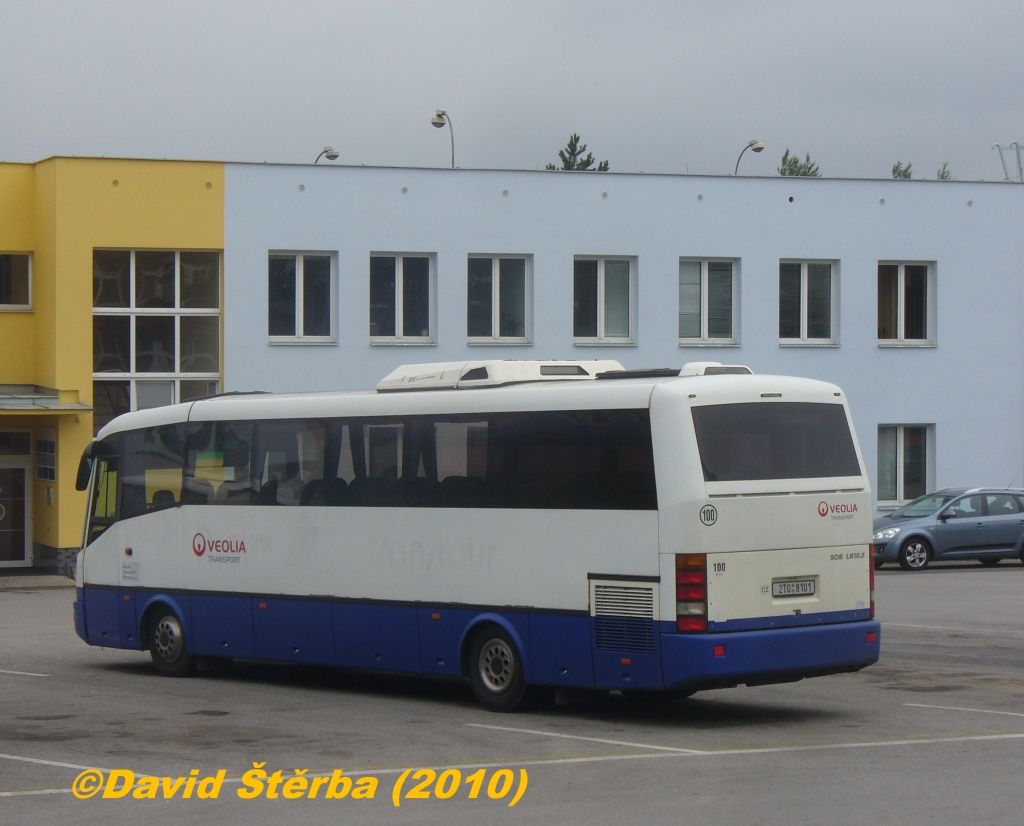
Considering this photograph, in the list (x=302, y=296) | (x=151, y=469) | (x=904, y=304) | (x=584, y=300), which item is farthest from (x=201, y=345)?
(x=151, y=469)

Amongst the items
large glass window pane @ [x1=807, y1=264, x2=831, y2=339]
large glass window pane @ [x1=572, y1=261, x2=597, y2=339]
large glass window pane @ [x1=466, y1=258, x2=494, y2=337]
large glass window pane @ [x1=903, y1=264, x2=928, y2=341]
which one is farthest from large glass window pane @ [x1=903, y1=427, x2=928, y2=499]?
large glass window pane @ [x1=466, y1=258, x2=494, y2=337]

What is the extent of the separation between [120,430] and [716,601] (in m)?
8.51

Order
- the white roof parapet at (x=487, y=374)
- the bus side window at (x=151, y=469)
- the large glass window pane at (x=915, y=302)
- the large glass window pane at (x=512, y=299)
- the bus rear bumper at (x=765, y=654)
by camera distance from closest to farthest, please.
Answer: the bus rear bumper at (x=765, y=654) → the white roof parapet at (x=487, y=374) → the bus side window at (x=151, y=469) → the large glass window pane at (x=512, y=299) → the large glass window pane at (x=915, y=302)

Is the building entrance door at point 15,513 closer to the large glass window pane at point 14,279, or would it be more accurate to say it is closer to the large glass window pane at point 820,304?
the large glass window pane at point 14,279

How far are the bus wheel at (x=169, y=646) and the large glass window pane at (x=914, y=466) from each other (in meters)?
24.3

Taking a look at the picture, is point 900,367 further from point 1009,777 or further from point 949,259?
point 1009,777

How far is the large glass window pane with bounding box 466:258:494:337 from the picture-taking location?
37156mm

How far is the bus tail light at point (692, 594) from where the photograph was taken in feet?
43.8

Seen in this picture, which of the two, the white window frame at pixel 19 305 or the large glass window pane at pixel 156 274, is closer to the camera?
the large glass window pane at pixel 156 274

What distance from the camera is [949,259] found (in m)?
39.3

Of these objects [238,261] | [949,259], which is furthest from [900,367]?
[238,261]

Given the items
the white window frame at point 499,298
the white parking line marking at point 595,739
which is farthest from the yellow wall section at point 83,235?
the white parking line marking at point 595,739

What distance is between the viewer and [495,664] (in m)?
14.9

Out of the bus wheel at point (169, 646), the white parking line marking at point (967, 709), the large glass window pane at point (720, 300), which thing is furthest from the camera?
the large glass window pane at point (720, 300)
